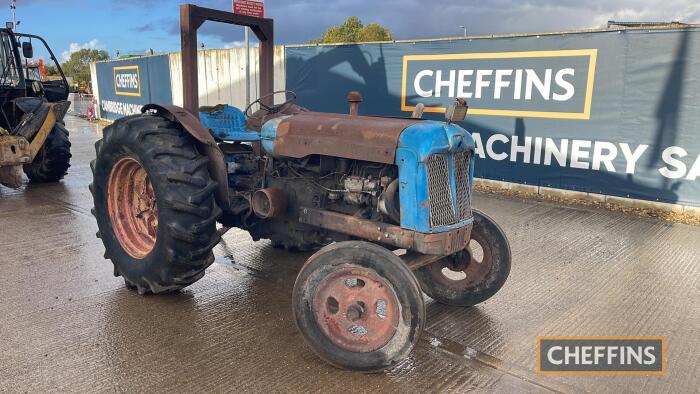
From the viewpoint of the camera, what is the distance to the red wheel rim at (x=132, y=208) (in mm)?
3996

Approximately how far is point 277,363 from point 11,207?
207 inches

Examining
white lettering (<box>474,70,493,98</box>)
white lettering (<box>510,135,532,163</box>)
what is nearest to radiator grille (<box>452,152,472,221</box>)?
white lettering (<box>510,135,532,163</box>)

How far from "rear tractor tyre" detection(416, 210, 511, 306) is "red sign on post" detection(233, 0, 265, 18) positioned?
189 inches

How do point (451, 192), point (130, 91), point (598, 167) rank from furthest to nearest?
point (130, 91), point (598, 167), point (451, 192)

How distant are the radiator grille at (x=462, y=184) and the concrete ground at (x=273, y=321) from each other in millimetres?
793

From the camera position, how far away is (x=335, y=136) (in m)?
3.22

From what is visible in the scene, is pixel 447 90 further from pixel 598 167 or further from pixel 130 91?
pixel 130 91

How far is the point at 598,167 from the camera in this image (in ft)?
22.6

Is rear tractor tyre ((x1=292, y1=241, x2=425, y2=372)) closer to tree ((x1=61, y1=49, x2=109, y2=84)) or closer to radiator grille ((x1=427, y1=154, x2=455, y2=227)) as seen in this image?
radiator grille ((x1=427, y1=154, x2=455, y2=227))

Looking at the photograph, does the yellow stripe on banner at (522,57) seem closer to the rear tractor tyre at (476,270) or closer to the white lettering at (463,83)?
the white lettering at (463,83)

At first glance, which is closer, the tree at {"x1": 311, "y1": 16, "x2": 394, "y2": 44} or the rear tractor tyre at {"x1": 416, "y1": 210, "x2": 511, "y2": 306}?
the rear tractor tyre at {"x1": 416, "y1": 210, "x2": 511, "y2": 306}

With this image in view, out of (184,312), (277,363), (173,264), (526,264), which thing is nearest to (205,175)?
(173,264)

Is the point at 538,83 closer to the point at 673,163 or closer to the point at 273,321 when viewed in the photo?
the point at 673,163

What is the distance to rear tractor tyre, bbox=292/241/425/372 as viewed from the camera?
104 inches
